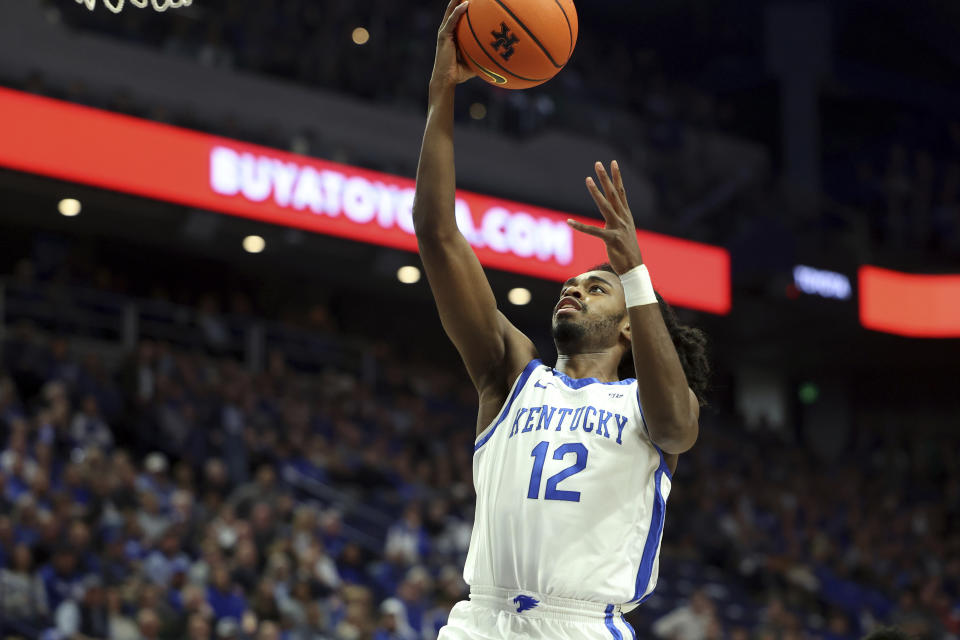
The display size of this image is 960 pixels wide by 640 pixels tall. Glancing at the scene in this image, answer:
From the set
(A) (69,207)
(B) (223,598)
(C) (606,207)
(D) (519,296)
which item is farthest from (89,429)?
(C) (606,207)

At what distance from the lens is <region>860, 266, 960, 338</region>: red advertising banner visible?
19.4 m

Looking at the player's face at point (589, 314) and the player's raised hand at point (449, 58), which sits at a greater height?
the player's raised hand at point (449, 58)

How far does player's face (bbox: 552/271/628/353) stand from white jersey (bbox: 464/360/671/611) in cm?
16

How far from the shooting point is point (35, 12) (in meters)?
15.2

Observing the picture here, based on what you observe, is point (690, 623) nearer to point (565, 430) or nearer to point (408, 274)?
point (408, 274)

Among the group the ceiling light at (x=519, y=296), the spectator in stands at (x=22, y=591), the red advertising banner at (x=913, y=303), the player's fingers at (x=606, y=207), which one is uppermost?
the red advertising banner at (x=913, y=303)

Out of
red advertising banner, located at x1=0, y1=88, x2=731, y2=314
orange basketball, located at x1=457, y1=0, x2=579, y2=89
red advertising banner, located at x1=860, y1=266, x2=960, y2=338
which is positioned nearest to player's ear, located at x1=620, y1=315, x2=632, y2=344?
orange basketball, located at x1=457, y1=0, x2=579, y2=89

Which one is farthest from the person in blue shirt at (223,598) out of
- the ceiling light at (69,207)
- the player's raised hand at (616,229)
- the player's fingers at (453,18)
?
the player's raised hand at (616,229)

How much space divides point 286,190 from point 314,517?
173 inches

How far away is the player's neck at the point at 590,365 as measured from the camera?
4000 mm

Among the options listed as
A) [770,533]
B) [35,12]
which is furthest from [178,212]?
[770,533]

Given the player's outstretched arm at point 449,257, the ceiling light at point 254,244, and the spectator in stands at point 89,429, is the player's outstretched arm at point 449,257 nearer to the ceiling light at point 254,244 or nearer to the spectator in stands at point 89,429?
the spectator in stands at point 89,429

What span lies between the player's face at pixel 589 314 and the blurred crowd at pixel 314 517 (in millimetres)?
6003

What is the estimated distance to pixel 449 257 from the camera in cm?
380
